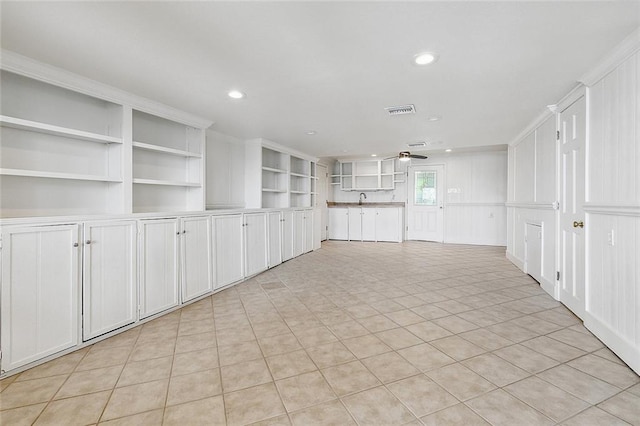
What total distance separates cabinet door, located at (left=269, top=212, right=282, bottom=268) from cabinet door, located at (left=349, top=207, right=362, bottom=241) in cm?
375

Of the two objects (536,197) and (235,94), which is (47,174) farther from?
(536,197)

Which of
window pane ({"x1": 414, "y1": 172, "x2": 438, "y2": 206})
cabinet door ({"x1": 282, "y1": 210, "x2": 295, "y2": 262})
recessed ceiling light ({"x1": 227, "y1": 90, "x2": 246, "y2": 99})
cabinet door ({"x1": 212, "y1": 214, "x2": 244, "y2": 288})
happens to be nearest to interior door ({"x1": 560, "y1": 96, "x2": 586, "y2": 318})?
recessed ceiling light ({"x1": 227, "y1": 90, "x2": 246, "y2": 99})

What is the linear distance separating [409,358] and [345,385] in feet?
1.95

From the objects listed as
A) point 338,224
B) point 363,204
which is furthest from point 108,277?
point 363,204

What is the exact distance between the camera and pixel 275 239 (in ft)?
17.4

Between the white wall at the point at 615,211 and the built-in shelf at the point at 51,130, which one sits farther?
the built-in shelf at the point at 51,130

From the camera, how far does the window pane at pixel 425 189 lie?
8453 mm

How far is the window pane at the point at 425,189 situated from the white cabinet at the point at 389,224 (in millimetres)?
857

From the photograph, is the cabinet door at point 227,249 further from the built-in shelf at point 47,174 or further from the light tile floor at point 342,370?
the built-in shelf at point 47,174

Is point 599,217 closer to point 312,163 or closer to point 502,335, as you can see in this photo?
point 502,335

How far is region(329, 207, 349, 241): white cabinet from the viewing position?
8.86m

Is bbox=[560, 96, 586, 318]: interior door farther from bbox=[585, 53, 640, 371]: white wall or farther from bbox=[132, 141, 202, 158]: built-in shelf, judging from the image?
bbox=[132, 141, 202, 158]: built-in shelf

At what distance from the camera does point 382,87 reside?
9.34ft

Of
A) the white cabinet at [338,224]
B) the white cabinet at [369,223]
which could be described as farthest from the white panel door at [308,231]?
the white cabinet at [369,223]
